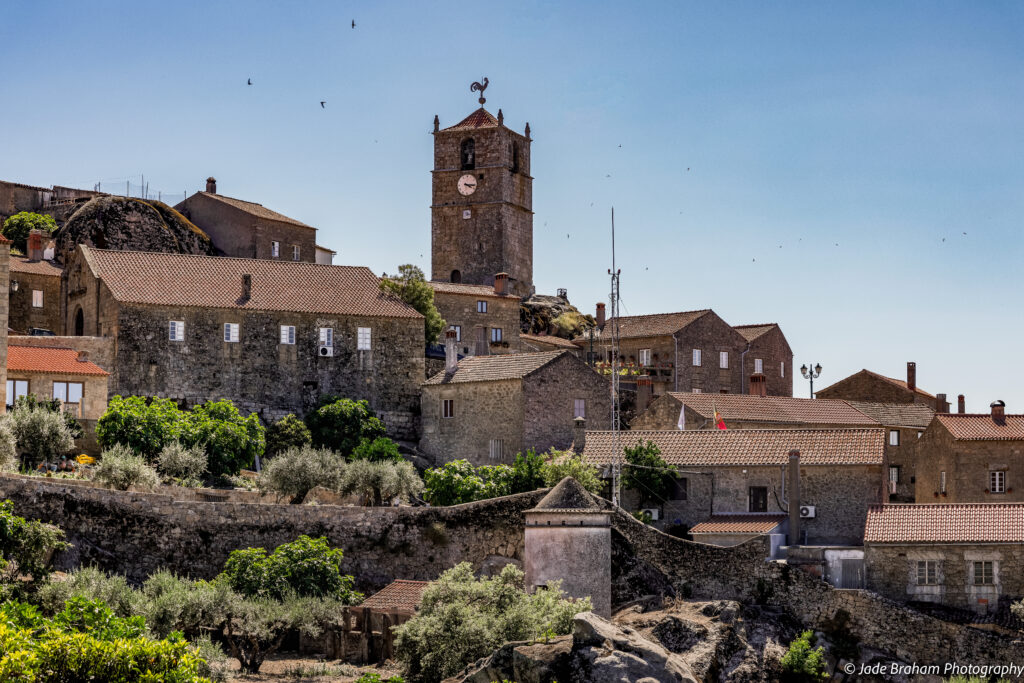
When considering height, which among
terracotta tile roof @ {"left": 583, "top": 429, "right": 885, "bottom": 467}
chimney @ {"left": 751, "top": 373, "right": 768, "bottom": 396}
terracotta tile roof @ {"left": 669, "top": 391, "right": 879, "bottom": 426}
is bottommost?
terracotta tile roof @ {"left": 583, "top": 429, "right": 885, "bottom": 467}

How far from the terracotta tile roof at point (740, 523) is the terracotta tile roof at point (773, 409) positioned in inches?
497

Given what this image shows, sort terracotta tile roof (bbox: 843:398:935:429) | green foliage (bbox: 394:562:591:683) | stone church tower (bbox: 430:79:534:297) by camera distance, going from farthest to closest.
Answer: stone church tower (bbox: 430:79:534:297) < terracotta tile roof (bbox: 843:398:935:429) < green foliage (bbox: 394:562:591:683)

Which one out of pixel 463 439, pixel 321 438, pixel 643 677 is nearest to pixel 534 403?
pixel 463 439

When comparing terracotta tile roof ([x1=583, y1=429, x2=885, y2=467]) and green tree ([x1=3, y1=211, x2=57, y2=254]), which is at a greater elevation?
green tree ([x1=3, y1=211, x2=57, y2=254])

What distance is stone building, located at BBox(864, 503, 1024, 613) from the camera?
42781 millimetres

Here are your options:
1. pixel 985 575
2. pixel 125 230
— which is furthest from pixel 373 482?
pixel 125 230

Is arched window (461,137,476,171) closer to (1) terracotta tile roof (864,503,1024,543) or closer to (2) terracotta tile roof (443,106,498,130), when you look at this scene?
(2) terracotta tile roof (443,106,498,130)

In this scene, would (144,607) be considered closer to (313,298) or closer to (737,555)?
(737,555)

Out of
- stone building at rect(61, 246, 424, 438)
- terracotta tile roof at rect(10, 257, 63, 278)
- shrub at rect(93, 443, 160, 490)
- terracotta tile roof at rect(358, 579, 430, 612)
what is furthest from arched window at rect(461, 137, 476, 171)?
terracotta tile roof at rect(358, 579, 430, 612)

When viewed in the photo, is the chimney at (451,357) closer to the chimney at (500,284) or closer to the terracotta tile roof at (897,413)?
the chimney at (500,284)

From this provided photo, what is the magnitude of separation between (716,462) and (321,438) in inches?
722

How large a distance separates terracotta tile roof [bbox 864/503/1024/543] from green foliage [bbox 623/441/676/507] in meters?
7.76

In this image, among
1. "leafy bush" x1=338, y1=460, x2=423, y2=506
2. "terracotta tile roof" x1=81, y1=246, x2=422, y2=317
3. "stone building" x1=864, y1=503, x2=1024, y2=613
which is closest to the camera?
"stone building" x1=864, y1=503, x2=1024, y2=613

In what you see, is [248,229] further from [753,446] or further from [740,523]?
[740,523]
